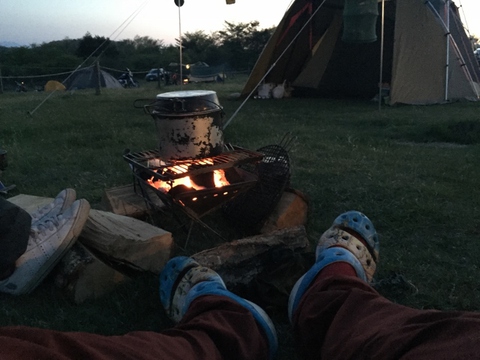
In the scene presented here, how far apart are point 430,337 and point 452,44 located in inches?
331

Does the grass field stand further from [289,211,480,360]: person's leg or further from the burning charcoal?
the burning charcoal

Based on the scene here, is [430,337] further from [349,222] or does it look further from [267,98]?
[267,98]

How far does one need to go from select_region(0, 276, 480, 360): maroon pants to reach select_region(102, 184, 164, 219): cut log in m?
1.21

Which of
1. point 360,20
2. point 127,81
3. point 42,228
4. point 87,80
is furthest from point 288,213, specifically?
point 127,81

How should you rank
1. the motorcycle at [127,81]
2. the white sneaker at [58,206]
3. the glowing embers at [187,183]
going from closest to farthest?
the glowing embers at [187,183]
the white sneaker at [58,206]
the motorcycle at [127,81]

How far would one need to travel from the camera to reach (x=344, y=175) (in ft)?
12.6

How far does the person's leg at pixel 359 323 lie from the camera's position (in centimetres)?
101

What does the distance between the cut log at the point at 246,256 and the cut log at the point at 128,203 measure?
0.72 meters

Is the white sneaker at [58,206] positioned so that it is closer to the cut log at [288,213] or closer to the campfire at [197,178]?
the campfire at [197,178]

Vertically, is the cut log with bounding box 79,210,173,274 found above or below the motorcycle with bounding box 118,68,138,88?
below

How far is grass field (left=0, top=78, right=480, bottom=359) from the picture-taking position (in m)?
2.06

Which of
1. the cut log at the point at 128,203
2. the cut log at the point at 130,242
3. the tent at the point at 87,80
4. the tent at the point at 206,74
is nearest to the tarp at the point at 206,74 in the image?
the tent at the point at 206,74

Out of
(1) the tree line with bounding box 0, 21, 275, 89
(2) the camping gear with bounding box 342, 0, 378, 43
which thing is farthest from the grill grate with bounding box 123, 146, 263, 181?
(1) the tree line with bounding box 0, 21, 275, 89

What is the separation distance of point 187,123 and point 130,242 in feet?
2.05
